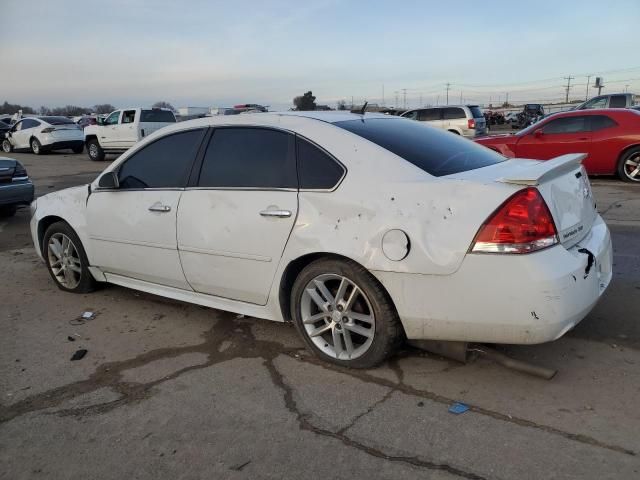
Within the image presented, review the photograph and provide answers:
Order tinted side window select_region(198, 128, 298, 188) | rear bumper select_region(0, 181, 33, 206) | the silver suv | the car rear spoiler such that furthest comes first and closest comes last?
1. the silver suv
2. rear bumper select_region(0, 181, 33, 206)
3. tinted side window select_region(198, 128, 298, 188)
4. the car rear spoiler

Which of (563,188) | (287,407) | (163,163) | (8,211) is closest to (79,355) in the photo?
(163,163)

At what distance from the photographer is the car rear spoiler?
9.78 feet

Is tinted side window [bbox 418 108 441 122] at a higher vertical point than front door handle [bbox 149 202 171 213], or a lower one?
lower

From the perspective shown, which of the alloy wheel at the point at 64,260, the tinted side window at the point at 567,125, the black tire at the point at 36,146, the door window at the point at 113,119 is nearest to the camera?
the alloy wheel at the point at 64,260

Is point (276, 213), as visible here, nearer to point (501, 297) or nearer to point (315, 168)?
point (315, 168)

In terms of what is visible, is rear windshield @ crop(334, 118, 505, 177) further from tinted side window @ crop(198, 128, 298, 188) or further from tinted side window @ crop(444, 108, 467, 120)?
tinted side window @ crop(444, 108, 467, 120)

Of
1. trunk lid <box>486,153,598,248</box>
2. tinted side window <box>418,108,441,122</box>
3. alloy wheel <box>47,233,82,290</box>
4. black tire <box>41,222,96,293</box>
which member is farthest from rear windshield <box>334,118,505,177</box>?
tinted side window <box>418,108,441,122</box>

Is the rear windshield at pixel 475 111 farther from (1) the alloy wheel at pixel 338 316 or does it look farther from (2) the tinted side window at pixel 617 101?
(1) the alloy wheel at pixel 338 316

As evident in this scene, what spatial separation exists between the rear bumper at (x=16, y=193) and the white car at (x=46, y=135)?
631 inches

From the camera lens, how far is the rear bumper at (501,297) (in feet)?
9.43

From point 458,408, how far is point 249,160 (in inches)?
81.2

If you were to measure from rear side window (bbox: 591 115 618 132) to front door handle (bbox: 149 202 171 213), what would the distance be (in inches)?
392

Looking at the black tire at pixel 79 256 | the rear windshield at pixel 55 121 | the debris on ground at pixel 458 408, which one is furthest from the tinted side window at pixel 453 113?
the debris on ground at pixel 458 408

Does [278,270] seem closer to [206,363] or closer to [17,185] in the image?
[206,363]
